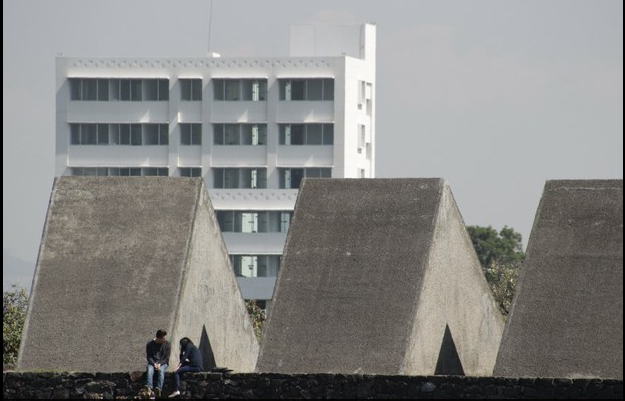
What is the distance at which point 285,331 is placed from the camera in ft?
70.7

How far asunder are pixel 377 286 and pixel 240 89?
7619 centimetres

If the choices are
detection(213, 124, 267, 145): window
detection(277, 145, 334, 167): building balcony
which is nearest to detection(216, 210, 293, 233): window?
detection(277, 145, 334, 167): building balcony

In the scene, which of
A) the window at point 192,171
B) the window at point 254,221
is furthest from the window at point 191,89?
the window at point 254,221

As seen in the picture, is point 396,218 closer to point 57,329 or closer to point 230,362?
point 230,362

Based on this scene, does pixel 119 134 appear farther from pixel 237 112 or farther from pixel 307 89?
pixel 307 89

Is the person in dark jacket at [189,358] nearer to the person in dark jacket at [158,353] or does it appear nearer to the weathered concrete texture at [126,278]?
the person in dark jacket at [158,353]

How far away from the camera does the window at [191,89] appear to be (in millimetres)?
97062

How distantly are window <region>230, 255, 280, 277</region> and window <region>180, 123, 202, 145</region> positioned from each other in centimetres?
792

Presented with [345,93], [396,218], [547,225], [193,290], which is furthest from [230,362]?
[345,93]

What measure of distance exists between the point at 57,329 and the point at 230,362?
3.06 metres

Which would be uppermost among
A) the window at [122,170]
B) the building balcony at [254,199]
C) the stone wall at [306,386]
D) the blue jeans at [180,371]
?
the window at [122,170]

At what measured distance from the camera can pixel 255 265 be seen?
318 ft

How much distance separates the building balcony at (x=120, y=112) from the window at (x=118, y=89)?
1.16 ft

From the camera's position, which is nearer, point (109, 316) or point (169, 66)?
point (109, 316)
